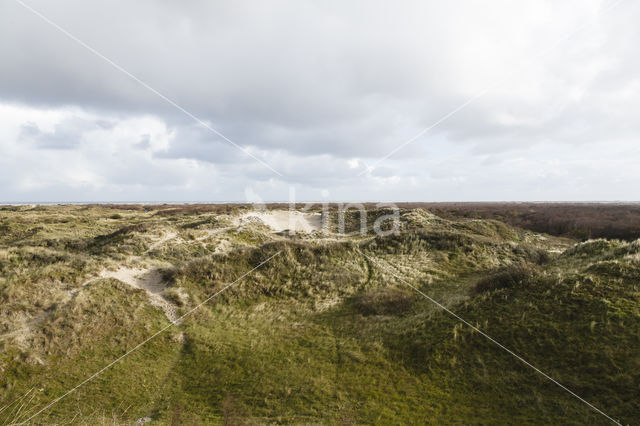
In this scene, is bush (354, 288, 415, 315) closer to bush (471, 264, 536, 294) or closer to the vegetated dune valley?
the vegetated dune valley

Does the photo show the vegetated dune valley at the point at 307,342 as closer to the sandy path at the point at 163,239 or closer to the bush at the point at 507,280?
the bush at the point at 507,280

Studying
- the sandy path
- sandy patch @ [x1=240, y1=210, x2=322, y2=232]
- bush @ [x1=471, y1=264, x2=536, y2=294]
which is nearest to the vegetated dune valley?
bush @ [x1=471, y1=264, x2=536, y2=294]

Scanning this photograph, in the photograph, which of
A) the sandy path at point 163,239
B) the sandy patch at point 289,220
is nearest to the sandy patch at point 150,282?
the sandy path at point 163,239

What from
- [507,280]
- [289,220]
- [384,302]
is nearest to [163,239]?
[384,302]

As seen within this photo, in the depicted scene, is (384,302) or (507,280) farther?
(384,302)

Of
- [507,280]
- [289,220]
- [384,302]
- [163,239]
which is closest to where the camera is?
[507,280]

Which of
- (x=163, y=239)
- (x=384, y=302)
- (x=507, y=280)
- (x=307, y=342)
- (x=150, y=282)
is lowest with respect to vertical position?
(x=307, y=342)

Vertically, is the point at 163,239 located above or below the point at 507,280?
above

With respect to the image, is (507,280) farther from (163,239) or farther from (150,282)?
(163,239)
